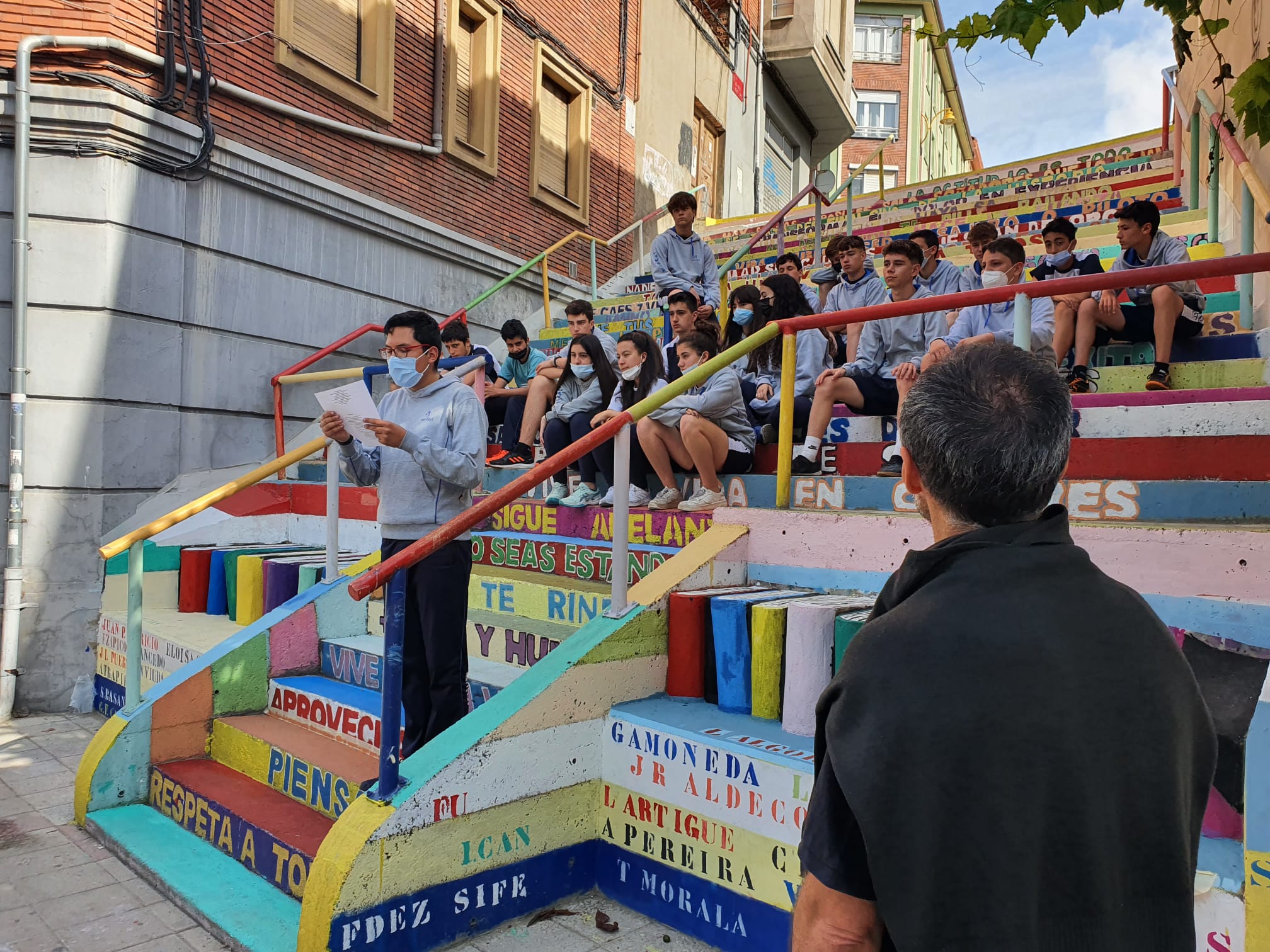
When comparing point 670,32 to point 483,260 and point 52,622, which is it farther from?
point 52,622

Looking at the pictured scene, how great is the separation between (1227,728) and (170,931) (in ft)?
11.0

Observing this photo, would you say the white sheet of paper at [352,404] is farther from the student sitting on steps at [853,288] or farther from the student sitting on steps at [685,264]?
the student sitting on steps at [685,264]

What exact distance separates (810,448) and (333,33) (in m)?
7.08

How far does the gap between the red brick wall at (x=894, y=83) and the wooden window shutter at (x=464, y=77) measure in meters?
29.4

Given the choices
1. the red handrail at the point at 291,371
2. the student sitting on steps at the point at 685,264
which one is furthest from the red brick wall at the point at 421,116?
the student sitting on steps at the point at 685,264

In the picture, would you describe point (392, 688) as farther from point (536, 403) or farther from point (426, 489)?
point (536, 403)

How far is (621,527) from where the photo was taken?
3.73 metres

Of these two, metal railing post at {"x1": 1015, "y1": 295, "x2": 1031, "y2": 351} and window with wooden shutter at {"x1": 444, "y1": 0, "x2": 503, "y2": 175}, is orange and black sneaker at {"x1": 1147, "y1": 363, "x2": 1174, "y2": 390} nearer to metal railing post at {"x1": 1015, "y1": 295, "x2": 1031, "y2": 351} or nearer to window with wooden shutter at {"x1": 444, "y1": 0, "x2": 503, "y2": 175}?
metal railing post at {"x1": 1015, "y1": 295, "x2": 1031, "y2": 351}

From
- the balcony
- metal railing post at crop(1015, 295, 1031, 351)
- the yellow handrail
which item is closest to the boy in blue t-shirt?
the yellow handrail

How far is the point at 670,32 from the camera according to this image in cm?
1545

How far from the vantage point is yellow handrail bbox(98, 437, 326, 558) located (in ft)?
14.1

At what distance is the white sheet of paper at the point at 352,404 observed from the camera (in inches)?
135

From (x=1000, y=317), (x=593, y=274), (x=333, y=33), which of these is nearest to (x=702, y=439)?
(x=1000, y=317)

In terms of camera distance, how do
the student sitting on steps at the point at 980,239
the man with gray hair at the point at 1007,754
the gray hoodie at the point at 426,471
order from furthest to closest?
1. the student sitting on steps at the point at 980,239
2. the gray hoodie at the point at 426,471
3. the man with gray hair at the point at 1007,754
